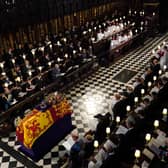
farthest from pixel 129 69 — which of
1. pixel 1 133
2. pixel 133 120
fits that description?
pixel 1 133

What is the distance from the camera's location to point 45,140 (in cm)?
902

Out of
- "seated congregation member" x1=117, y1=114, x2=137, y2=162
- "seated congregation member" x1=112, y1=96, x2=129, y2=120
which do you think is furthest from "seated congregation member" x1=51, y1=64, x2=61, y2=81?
"seated congregation member" x1=117, y1=114, x2=137, y2=162

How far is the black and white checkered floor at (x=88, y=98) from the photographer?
884 cm

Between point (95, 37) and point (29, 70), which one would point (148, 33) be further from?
point (29, 70)

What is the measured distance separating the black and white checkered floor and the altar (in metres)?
0.26

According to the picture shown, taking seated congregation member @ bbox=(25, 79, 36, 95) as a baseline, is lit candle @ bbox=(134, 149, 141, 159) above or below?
above

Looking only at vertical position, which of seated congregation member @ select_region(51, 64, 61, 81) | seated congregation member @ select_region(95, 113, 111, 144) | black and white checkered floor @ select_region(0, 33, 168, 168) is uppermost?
seated congregation member @ select_region(51, 64, 61, 81)

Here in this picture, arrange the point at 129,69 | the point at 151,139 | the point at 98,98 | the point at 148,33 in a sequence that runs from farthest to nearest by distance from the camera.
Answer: the point at 148,33
the point at 129,69
the point at 98,98
the point at 151,139

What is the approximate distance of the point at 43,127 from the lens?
8805 millimetres

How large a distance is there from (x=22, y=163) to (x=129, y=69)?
28.0 ft

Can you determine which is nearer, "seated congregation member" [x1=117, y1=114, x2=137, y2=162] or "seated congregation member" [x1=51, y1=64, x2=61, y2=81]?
"seated congregation member" [x1=117, y1=114, x2=137, y2=162]

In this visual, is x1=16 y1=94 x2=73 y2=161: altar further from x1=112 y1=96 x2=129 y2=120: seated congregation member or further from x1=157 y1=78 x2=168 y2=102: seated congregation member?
x1=157 y1=78 x2=168 y2=102: seated congregation member

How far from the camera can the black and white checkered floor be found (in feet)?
29.0

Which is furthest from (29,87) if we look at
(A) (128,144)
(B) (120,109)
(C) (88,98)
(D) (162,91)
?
(A) (128,144)
